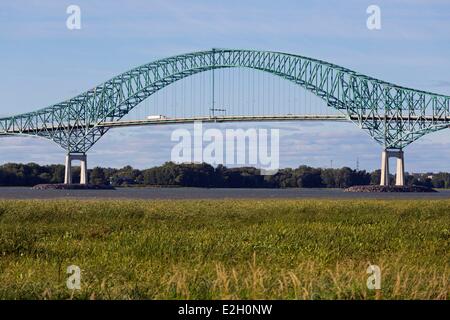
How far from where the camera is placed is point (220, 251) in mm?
21297

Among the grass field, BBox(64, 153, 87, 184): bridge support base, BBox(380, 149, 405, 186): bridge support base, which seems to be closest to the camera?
the grass field

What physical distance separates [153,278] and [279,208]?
2388 cm

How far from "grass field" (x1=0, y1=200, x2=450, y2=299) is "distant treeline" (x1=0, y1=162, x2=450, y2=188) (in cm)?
11560

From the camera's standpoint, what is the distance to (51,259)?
20.0 meters

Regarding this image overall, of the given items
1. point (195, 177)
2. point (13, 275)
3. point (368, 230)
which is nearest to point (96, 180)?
point (195, 177)

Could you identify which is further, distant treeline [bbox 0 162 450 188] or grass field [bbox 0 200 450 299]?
distant treeline [bbox 0 162 450 188]

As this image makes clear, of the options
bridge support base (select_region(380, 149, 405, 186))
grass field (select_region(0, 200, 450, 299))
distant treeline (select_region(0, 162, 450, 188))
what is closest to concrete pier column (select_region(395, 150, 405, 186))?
bridge support base (select_region(380, 149, 405, 186))

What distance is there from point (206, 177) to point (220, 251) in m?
135

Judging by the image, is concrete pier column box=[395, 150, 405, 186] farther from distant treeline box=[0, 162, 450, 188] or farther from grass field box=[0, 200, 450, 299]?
grass field box=[0, 200, 450, 299]

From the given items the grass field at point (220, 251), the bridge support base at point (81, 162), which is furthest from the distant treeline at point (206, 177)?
the grass field at point (220, 251)

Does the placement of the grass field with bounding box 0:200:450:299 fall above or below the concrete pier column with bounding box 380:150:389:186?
below

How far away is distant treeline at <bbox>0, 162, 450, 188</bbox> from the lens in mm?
154125

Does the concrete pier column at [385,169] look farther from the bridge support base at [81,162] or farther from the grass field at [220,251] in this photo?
the grass field at [220,251]

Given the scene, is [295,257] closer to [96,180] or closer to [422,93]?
[422,93]
